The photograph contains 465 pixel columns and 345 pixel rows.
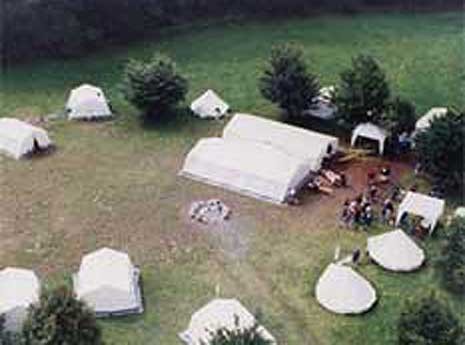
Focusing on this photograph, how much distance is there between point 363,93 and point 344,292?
35.8 feet

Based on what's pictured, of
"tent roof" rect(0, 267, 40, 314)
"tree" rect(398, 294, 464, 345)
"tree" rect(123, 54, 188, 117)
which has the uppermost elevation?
"tree" rect(123, 54, 188, 117)

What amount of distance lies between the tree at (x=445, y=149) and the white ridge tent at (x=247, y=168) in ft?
15.2

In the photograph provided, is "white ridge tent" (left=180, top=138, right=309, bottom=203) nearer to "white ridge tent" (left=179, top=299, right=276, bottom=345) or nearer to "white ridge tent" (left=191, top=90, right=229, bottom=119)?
"white ridge tent" (left=191, top=90, right=229, bottom=119)

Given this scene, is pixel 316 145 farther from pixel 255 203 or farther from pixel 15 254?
pixel 15 254

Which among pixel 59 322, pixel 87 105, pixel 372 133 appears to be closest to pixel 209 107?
pixel 87 105

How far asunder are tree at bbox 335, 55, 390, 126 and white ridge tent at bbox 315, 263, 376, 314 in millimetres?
10067

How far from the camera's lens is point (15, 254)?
3041cm

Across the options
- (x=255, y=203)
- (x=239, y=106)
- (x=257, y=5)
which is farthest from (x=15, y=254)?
(x=257, y=5)

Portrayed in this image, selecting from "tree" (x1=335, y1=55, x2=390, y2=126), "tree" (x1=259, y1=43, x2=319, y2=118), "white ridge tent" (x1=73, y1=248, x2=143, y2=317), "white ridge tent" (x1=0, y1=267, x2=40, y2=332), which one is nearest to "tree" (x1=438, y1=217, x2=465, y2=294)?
"tree" (x1=335, y1=55, x2=390, y2=126)

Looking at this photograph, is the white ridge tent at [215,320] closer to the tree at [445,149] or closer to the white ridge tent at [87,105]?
the tree at [445,149]

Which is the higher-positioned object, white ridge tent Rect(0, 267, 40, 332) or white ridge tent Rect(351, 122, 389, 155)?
white ridge tent Rect(351, 122, 389, 155)

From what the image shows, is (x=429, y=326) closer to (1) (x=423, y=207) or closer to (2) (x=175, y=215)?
(1) (x=423, y=207)

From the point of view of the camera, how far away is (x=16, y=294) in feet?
88.5

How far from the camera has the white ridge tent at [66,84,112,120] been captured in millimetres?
38781
